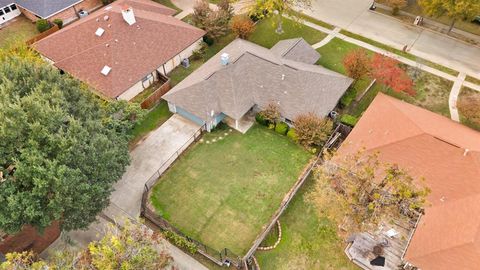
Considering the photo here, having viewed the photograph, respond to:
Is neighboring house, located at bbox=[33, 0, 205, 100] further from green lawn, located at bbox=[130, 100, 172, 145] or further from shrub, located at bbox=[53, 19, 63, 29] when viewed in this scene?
shrub, located at bbox=[53, 19, 63, 29]

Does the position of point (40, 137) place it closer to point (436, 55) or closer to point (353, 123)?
point (353, 123)

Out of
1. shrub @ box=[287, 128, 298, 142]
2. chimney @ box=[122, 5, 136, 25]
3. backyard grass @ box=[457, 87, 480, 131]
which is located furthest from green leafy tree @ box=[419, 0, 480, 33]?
chimney @ box=[122, 5, 136, 25]

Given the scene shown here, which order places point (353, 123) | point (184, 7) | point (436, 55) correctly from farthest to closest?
point (184, 7), point (436, 55), point (353, 123)

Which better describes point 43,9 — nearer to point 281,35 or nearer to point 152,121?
point 152,121

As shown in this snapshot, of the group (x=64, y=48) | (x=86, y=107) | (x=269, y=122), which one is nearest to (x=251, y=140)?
(x=269, y=122)

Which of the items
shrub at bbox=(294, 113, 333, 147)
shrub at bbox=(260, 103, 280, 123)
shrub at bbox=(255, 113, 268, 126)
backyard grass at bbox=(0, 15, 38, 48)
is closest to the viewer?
shrub at bbox=(294, 113, 333, 147)

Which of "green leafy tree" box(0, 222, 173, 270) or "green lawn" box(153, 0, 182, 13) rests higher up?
"green leafy tree" box(0, 222, 173, 270)

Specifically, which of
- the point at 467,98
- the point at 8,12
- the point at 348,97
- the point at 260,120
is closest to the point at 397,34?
the point at 467,98
